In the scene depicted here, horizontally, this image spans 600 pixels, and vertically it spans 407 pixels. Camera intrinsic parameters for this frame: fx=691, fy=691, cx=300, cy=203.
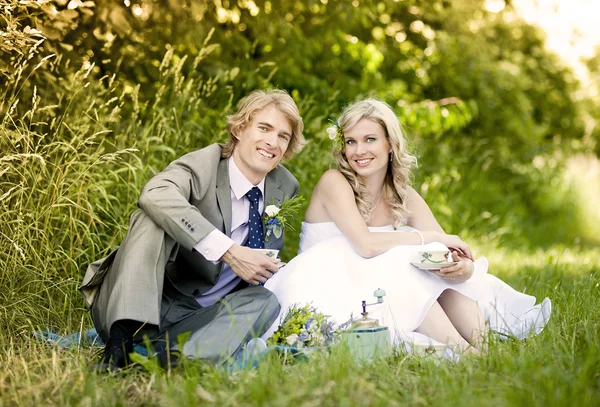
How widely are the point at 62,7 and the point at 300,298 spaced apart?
2.45 meters

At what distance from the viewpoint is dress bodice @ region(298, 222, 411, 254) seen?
12.9 feet

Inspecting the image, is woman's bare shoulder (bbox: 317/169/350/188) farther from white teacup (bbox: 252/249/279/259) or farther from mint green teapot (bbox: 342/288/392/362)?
mint green teapot (bbox: 342/288/392/362)

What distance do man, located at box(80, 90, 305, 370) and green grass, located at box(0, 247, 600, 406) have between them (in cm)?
21

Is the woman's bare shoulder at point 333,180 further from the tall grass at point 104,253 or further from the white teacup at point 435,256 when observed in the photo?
the tall grass at point 104,253

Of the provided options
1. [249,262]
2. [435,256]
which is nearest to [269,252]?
[249,262]

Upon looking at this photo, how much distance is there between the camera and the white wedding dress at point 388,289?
3301 mm

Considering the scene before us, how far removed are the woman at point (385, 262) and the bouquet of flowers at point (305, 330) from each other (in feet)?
0.38

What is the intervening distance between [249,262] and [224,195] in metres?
0.49

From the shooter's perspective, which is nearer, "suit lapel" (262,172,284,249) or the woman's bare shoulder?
"suit lapel" (262,172,284,249)

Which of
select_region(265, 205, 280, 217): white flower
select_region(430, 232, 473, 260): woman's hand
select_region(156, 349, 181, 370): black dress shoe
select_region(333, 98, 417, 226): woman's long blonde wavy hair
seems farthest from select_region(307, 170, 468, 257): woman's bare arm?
select_region(156, 349, 181, 370): black dress shoe

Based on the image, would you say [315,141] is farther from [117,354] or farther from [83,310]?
[117,354]

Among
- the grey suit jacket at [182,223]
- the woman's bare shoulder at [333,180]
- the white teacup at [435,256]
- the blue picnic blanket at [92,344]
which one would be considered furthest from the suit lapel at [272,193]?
the white teacup at [435,256]

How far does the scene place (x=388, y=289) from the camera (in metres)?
3.36

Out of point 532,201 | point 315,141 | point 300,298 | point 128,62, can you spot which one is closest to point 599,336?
point 300,298
